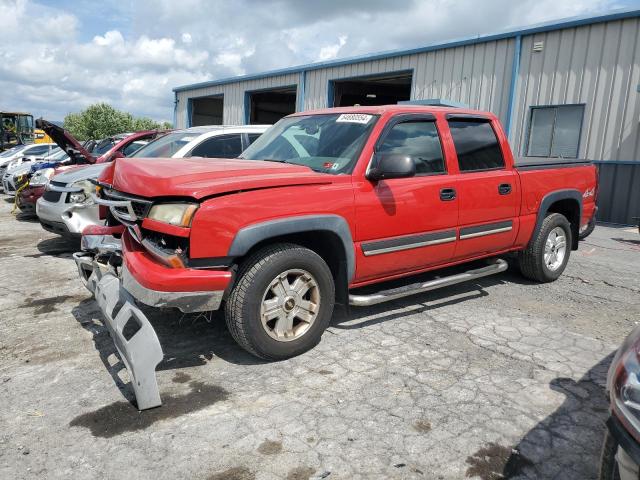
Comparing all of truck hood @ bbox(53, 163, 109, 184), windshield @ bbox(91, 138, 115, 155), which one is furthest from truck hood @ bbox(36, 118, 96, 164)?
windshield @ bbox(91, 138, 115, 155)

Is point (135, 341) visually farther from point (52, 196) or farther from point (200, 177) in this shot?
point (52, 196)

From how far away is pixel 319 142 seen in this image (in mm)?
4176

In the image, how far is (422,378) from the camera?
333 cm

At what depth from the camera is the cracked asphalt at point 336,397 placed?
247cm

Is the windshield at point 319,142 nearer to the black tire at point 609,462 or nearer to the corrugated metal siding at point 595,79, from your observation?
the black tire at point 609,462

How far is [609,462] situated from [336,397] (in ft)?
5.14

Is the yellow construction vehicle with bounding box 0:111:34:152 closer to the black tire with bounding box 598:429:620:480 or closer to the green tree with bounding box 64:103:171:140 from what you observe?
the green tree with bounding box 64:103:171:140

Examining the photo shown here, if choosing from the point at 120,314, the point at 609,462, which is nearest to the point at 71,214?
the point at 120,314

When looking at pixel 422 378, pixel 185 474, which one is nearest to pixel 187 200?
pixel 185 474

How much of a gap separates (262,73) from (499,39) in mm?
10042

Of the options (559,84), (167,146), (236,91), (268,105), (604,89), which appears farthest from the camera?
(268,105)

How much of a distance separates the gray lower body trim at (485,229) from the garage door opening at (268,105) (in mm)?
17924

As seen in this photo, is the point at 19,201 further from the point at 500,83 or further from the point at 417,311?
the point at 500,83

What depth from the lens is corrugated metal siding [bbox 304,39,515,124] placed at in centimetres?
1229
